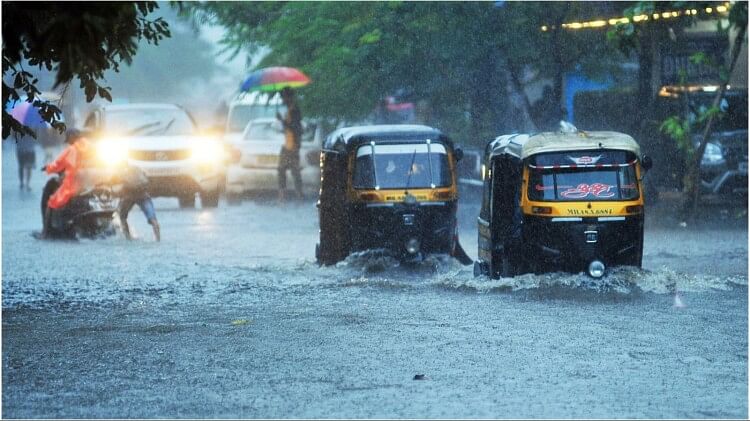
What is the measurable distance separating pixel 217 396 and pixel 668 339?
4.04 m

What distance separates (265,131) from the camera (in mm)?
30125

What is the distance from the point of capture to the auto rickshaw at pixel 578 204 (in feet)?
47.4

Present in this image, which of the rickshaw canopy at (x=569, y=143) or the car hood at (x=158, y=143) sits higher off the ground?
the car hood at (x=158, y=143)

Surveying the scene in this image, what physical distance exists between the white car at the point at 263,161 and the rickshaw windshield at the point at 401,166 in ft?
41.2

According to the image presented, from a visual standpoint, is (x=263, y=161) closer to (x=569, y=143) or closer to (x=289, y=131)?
(x=289, y=131)

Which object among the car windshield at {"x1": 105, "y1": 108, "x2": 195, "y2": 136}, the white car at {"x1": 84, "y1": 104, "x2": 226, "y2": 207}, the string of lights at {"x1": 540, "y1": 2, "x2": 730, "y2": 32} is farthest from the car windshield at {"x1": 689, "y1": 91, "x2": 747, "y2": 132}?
the car windshield at {"x1": 105, "y1": 108, "x2": 195, "y2": 136}

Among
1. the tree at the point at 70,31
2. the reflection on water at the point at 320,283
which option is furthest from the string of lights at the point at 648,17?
the tree at the point at 70,31

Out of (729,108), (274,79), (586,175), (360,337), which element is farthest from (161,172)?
(360,337)

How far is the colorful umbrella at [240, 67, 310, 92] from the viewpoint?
85.7 ft

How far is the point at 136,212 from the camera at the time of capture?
27375mm

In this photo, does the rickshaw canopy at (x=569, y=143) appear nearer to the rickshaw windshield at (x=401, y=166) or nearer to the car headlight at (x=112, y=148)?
the rickshaw windshield at (x=401, y=166)

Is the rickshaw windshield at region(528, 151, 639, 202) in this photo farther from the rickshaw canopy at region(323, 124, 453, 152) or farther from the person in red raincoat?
the person in red raincoat

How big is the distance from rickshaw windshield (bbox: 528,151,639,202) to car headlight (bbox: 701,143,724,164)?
986cm

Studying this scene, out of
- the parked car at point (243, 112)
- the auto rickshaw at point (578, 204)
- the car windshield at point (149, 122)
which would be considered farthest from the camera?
the parked car at point (243, 112)
